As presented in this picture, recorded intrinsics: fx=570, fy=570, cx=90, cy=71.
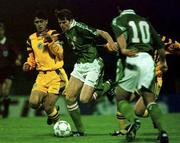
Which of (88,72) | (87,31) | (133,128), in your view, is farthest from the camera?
(88,72)

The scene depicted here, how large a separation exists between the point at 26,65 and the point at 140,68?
3.07m

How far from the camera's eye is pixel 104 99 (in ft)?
57.7

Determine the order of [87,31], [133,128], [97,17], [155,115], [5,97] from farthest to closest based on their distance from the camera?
[97,17] < [5,97] < [87,31] < [133,128] < [155,115]

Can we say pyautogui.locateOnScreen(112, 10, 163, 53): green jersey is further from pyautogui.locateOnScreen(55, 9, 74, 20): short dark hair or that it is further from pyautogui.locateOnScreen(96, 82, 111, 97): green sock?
pyautogui.locateOnScreen(96, 82, 111, 97): green sock

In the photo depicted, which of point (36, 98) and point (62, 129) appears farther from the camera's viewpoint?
point (36, 98)

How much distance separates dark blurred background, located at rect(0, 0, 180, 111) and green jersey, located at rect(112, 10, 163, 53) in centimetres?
1015

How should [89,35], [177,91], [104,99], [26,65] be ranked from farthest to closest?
[177,91] → [104,99] → [26,65] → [89,35]

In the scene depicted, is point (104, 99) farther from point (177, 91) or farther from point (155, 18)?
point (155, 18)

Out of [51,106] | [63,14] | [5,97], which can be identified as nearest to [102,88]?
[51,106]

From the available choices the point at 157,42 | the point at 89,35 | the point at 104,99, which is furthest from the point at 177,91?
the point at 157,42

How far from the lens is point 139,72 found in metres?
7.88

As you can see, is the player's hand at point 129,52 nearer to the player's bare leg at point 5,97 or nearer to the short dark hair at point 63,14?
the short dark hair at point 63,14

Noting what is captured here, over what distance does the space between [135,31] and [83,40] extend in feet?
6.07

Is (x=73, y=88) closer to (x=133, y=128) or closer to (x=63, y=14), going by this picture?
(x=63, y=14)
